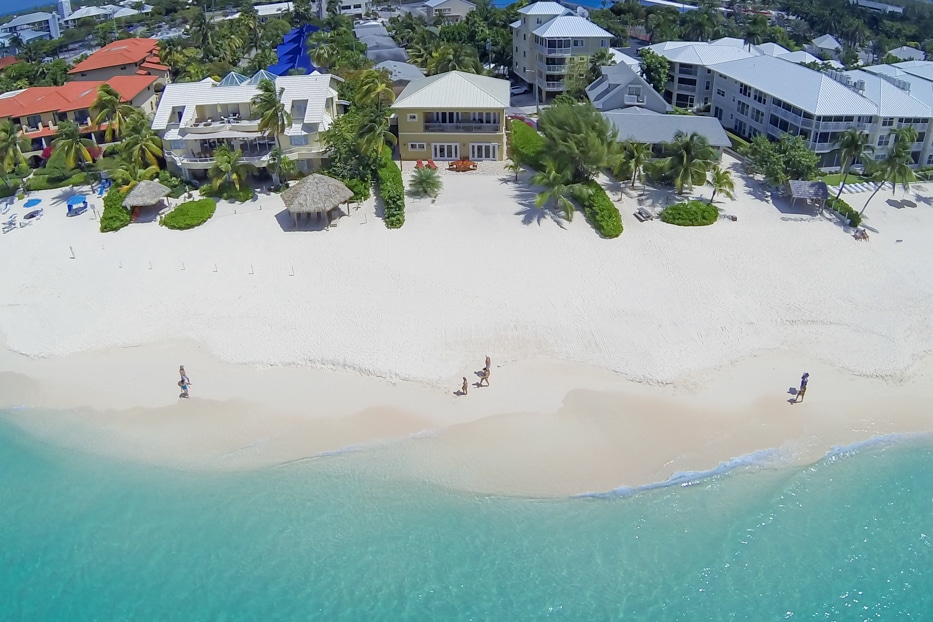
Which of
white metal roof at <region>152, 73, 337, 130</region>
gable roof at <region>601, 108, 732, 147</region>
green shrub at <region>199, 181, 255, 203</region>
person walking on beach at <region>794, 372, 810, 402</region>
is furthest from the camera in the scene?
gable roof at <region>601, 108, 732, 147</region>

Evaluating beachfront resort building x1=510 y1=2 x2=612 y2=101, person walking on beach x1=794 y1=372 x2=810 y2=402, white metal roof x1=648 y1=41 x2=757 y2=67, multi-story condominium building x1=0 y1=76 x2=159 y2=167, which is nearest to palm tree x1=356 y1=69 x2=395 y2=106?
beachfront resort building x1=510 y1=2 x2=612 y2=101

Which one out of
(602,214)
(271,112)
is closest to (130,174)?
(271,112)

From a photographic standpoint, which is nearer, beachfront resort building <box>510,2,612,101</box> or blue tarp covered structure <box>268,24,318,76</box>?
beachfront resort building <box>510,2,612,101</box>

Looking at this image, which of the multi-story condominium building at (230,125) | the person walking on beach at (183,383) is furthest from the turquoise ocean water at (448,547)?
the multi-story condominium building at (230,125)

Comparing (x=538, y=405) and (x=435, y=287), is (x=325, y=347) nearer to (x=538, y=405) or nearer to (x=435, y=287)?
(x=435, y=287)

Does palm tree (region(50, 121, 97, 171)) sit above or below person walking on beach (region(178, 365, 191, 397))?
above

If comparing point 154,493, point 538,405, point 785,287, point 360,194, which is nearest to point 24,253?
point 360,194

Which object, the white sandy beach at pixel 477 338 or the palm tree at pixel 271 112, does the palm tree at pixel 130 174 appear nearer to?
the white sandy beach at pixel 477 338

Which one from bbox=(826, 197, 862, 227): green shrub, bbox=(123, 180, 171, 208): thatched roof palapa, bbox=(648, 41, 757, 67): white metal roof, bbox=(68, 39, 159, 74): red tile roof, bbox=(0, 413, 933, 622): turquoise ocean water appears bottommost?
bbox=(0, 413, 933, 622): turquoise ocean water

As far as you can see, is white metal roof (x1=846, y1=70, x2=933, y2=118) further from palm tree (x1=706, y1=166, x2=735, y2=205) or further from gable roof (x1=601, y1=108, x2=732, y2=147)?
palm tree (x1=706, y1=166, x2=735, y2=205)
